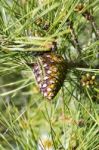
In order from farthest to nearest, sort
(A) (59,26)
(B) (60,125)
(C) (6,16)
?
(B) (60,125) → (C) (6,16) → (A) (59,26)

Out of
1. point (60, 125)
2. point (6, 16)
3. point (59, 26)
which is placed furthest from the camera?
point (60, 125)

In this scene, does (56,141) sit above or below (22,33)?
below

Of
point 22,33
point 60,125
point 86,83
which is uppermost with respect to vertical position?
point 22,33

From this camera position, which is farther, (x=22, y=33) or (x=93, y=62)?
(x=93, y=62)

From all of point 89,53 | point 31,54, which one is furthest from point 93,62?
point 31,54

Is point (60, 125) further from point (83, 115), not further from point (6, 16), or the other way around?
point (6, 16)

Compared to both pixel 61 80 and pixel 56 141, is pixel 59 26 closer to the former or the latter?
pixel 61 80

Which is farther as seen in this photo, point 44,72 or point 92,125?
point 92,125

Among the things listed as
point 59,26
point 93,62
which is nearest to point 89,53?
point 93,62

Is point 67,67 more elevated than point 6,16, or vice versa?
point 6,16
